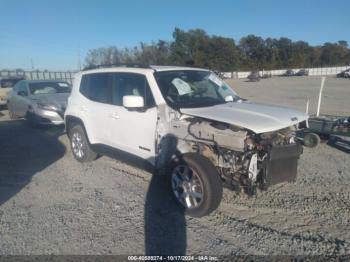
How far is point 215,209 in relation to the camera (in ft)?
12.9

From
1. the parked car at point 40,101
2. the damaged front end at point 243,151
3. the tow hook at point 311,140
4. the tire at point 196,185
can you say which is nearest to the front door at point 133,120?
the damaged front end at point 243,151

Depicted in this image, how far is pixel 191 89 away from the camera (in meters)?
4.80

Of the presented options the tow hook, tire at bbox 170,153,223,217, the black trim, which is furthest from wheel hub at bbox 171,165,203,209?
the tow hook

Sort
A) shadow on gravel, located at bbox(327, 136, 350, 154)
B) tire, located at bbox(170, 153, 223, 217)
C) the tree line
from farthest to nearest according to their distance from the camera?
the tree line → shadow on gravel, located at bbox(327, 136, 350, 154) → tire, located at bbox(170, 153, 223, 217)

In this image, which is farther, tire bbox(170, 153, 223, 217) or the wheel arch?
the wheel arch

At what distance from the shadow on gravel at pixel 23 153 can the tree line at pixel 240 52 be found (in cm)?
4942

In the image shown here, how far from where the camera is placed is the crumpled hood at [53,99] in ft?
31.8

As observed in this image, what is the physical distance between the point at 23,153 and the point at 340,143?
763 cm

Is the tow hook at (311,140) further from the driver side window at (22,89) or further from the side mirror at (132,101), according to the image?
the driver side window at (22,89)

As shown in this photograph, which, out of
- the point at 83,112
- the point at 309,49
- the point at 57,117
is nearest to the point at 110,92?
the point at 83,112

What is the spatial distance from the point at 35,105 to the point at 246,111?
7.92 m

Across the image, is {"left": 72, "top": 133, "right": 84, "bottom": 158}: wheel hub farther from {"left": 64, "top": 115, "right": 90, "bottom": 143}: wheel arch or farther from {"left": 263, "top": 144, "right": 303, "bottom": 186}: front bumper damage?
{"left": 263, "top": 144, "right": 303, "bottom": 186}: front bumper damage

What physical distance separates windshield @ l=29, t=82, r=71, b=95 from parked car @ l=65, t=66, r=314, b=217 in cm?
602

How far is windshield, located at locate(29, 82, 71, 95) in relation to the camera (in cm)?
1077
